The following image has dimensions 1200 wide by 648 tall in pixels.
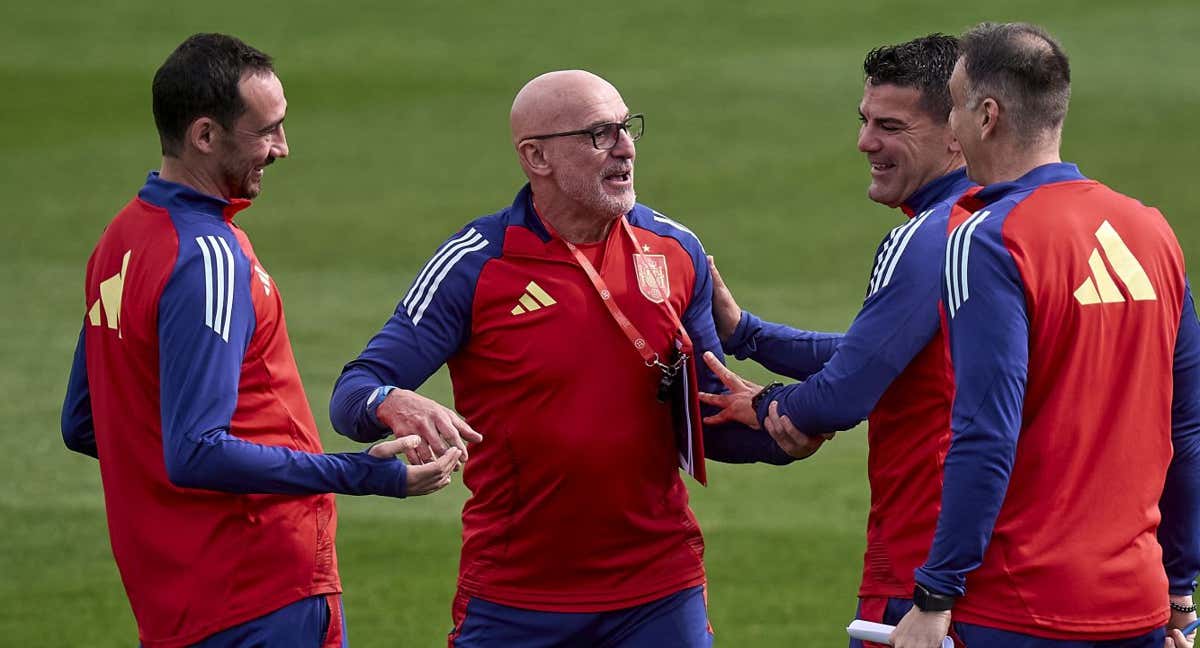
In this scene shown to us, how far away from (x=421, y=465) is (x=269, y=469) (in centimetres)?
37

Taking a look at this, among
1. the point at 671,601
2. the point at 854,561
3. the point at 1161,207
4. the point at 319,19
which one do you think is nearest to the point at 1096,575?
the point at 671,601

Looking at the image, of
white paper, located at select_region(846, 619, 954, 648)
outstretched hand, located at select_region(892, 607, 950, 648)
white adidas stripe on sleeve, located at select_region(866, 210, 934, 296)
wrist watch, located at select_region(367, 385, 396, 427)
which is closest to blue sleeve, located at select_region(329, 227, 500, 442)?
wrist watch, located at select_region(367, 385, 396, 427)

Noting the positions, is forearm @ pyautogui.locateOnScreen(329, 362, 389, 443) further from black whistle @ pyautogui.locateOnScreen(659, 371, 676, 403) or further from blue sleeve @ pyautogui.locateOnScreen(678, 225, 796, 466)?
blue sleeve @ pyautogui.locateOnScreen(678, 225, 796, 466)

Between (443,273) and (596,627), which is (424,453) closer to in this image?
(443,273)

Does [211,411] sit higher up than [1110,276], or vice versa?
[1110,276]

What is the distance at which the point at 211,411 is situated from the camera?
4.34 m

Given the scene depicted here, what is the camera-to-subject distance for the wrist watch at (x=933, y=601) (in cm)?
402

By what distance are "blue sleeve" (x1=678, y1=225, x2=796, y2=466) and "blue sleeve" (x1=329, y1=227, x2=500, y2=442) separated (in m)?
0.61

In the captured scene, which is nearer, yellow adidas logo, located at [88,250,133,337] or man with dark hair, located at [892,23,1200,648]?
man with dark hair, located at [892,23,1200,648]

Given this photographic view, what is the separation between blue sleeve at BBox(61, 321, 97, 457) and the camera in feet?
16.4

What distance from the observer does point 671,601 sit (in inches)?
200

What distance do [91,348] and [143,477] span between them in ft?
1.27

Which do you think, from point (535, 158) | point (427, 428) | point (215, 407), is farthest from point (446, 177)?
point (215, 407)

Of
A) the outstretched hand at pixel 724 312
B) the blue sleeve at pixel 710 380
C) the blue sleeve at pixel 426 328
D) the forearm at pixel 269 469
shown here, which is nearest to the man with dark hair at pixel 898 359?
the blue sleeve at pixel 710 380
